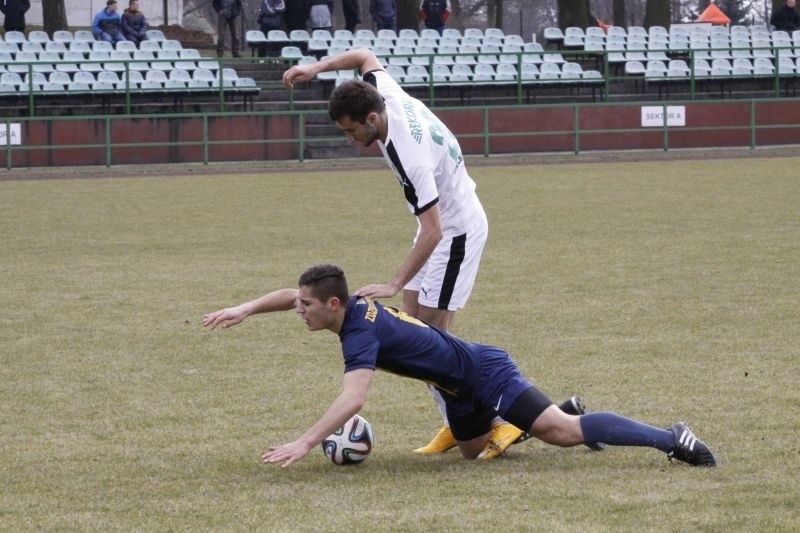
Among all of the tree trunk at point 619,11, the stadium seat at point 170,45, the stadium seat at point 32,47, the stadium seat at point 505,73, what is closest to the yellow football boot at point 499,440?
the stadium seat at point 505,73

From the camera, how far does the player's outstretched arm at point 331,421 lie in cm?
495

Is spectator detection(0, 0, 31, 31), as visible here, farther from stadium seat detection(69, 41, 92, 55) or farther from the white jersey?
the white jersey

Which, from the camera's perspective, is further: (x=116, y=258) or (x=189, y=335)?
(x=116, y=258)

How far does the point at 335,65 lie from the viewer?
21.4 ft

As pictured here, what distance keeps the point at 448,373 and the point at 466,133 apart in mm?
23665

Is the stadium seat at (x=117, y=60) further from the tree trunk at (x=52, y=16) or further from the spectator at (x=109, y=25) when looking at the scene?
the tree trunk at (x=52, y=16)

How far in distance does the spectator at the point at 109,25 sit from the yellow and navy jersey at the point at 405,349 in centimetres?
2583

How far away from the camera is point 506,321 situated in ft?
30.2

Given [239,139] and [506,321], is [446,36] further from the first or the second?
[506,321]

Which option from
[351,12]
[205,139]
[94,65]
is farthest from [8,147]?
[351,12]

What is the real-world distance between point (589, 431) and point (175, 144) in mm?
22594

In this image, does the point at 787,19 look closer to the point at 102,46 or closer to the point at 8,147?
the point at 102,46

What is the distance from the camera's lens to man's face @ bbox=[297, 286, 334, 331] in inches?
206

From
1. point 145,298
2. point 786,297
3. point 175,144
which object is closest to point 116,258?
point 145,298
